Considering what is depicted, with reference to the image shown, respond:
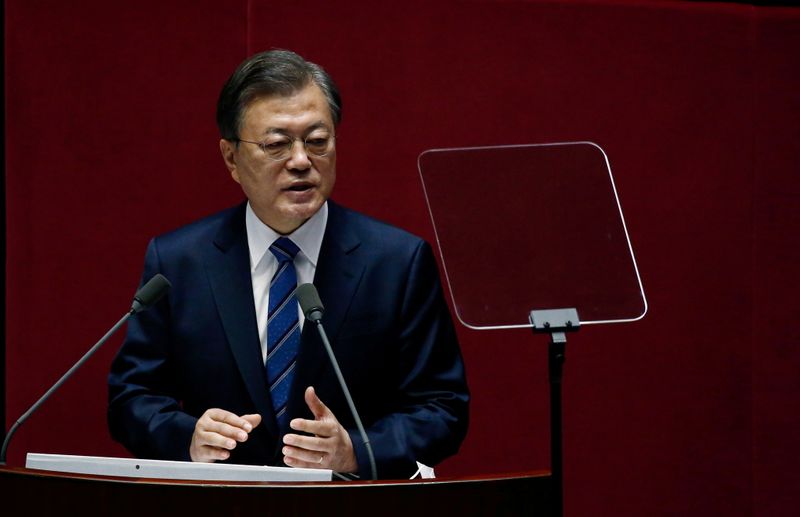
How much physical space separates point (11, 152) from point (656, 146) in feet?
4.89

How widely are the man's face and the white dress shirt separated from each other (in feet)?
0.17

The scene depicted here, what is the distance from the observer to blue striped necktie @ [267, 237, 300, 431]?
6.17 ft

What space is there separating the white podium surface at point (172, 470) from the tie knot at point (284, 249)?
54 centimetres

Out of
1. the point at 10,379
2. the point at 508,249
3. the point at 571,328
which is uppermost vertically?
the point at 508,249

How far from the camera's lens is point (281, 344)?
189cm

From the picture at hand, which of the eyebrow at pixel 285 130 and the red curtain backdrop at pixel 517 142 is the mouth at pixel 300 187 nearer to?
the eyebrow at pixel 285 130

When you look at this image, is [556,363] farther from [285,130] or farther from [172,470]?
[285,130]

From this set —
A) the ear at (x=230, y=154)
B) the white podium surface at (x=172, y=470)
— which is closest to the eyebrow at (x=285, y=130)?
the ear at (x=230, y=154)

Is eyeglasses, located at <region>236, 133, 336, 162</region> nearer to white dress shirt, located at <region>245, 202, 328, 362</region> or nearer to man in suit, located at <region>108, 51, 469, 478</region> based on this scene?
man in suit, located at <region>108, 51, 469, 478</region>

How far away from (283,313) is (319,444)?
0.35 metres

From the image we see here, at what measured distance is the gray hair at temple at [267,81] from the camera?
1.88 m

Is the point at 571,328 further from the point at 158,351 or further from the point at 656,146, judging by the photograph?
the point at 656,146

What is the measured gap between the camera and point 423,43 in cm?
256

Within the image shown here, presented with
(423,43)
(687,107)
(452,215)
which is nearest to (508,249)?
(452,215)
